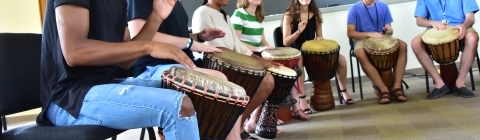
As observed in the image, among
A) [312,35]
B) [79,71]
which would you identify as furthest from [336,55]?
[79,71]

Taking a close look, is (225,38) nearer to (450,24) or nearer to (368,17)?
(368,17)

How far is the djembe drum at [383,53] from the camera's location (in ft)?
12.2

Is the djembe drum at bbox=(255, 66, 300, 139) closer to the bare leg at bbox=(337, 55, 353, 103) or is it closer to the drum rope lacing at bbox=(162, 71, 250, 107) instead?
the drum rope lacing at bbox=(162, 71, 250, 107)

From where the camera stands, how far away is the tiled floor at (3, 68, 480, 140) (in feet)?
8.24

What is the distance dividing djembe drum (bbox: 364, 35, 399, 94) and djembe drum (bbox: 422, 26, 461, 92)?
0.27 meters

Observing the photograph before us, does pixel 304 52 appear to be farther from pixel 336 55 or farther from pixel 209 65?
pixel 209 65

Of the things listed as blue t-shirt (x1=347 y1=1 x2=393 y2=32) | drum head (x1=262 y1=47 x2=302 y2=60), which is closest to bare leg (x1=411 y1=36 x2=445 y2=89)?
blue t-shirt (x1=347 y1=1 x2=393 y2=32)

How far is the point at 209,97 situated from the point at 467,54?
3.03 m

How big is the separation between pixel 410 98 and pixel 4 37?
3.27 m

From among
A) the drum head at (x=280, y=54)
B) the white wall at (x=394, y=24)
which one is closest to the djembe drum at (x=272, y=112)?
the drum head at (x=280, y=54)

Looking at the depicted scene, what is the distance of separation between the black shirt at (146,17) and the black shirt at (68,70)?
37 centimetres

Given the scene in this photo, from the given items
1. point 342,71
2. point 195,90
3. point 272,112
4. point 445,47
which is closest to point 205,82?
point 195,90

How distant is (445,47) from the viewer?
11.7 ft

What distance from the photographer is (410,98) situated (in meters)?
3.80
